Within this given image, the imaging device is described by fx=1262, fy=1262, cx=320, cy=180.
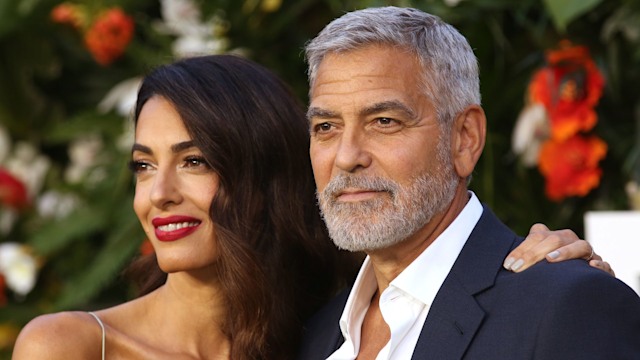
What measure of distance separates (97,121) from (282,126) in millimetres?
2033

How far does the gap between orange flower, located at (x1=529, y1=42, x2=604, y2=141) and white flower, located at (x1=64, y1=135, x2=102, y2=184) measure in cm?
226

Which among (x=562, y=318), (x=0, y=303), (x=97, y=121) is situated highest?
(x=97, y=121)

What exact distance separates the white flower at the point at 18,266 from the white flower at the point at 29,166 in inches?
16.1

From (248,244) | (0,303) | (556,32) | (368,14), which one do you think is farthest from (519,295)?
(0,303)

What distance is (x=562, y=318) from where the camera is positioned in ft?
9.12

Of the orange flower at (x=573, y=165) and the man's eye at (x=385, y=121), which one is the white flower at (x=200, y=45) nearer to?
the orange flower at (x=573, y=165)

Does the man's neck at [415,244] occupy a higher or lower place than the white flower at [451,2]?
lower

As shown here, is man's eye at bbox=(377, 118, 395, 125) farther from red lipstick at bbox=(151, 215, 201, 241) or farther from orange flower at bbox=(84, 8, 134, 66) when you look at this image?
orange flower at bbox=(84, 8, 134, 66)

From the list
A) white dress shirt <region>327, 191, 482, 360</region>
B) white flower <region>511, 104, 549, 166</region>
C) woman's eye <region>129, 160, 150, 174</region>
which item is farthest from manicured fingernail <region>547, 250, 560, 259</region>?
white flower <region>511, 104, 549, 166</region>

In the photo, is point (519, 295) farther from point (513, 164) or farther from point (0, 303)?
point (0, 303)

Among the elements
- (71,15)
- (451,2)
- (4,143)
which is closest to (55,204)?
(4,143)

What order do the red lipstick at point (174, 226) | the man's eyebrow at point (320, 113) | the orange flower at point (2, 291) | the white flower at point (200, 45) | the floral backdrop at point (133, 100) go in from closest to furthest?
the man's eyebrow at point (320, 113) < the red lipstick at point (174, 226) < the floral backdrop at point (133, 100) < the white flower at point (200, 45) < the orange flower at point (2, 291)

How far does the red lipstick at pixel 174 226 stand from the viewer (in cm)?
360

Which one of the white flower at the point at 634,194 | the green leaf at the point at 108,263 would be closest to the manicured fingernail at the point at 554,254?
the white flower at the point at 634,194
